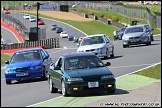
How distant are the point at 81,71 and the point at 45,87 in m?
4.01

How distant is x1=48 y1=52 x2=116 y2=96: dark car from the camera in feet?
49.0

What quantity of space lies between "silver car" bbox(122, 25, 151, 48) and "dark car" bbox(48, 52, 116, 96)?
21.5 meters

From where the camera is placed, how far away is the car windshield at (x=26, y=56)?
23.2 metres

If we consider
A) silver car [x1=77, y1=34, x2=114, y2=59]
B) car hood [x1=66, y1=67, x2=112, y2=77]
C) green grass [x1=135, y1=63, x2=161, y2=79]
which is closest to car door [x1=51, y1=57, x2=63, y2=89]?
car hood [x1=66, y1=67, x2=112, y2=77]

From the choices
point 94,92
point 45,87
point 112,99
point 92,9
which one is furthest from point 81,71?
point 92,9

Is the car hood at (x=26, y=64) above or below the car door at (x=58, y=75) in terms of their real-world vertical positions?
below


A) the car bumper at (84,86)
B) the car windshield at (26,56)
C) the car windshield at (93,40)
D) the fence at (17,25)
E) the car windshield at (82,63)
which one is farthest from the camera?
the fence at (17,25)

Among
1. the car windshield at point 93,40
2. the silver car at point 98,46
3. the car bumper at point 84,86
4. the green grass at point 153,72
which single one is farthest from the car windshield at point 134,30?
the car bumper at point 84,86

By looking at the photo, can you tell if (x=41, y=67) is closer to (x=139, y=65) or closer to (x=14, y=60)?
(x=14, y=60)

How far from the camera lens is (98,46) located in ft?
100

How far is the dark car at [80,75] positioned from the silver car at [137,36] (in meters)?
21.5

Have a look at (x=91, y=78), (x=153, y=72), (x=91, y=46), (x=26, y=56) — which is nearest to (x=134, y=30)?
(x=91, y=46)

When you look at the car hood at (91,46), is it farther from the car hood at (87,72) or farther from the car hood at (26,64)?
the car hood at (87,72)

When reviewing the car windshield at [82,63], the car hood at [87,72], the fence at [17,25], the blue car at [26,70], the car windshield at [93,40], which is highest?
the car windshield at [82,63]
